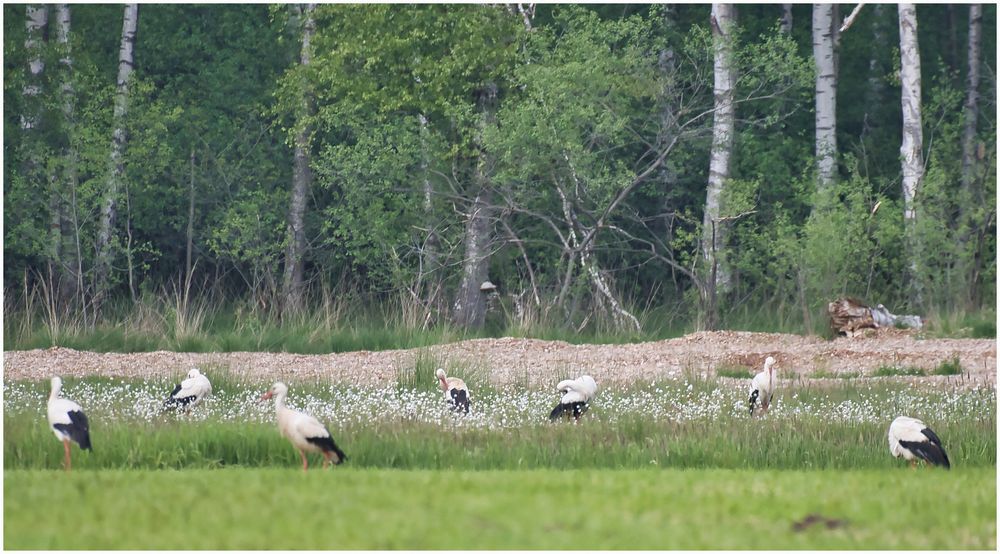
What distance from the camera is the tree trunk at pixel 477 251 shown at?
22.4m

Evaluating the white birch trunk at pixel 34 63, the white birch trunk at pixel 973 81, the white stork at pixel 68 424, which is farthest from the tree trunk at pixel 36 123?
the white birch trunk at pixel 973 81

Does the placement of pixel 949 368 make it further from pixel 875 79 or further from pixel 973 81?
pixel 875 79

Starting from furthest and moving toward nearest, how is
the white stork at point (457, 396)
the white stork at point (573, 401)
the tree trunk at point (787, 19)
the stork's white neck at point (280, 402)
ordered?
the tree trunk at point (787, 19) → the white stork at point (457, 396) → the white stork at point (573, 401) → the stork's white neck at point (280, 402)

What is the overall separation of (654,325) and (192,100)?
11.0 meters

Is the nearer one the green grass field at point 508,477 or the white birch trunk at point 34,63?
the green grass field at point 508,477

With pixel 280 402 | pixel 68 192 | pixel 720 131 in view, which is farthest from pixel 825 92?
pixel 280 402

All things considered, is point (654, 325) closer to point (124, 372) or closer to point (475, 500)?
point (124, 372)

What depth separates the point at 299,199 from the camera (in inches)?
997

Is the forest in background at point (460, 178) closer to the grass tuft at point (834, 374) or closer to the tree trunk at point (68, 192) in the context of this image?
the tree trunk at point (68, 192)

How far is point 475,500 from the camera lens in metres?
7.27

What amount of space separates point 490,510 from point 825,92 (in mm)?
17817

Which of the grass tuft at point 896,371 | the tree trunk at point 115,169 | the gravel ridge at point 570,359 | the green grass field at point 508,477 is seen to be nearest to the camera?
the green grass field at point 508,477

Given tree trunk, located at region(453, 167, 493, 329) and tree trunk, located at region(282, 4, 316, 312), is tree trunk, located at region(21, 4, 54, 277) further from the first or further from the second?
tree trunk, located at region(453, 167, 493, 329)

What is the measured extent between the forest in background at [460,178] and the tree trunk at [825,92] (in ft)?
0.16
